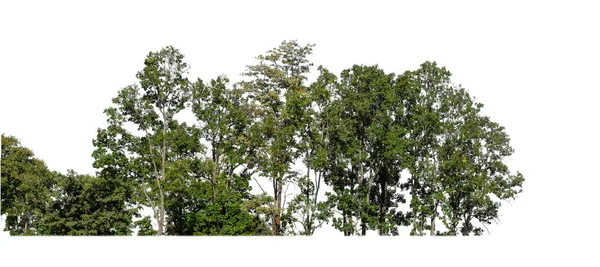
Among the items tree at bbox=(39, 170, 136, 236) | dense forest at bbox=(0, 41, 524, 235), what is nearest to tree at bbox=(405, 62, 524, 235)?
dense forest at bbox=(0, 41, 524, 235)

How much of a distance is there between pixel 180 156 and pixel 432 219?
12490 millimetres

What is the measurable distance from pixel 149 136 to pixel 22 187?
10961 mm

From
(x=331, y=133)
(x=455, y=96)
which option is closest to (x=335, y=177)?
(x=331, y=133)

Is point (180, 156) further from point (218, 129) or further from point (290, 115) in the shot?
point (290, 115)

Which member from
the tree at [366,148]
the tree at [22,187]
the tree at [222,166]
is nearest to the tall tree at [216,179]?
the tree at [222,166]

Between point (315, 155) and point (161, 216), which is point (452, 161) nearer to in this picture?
point (315, 155)

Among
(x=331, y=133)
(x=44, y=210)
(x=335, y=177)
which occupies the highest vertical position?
(x=331, y=133)

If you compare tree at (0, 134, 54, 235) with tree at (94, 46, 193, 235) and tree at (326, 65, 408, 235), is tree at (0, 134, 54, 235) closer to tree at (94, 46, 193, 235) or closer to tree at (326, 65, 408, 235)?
tree at (94, 46, 193, 235)

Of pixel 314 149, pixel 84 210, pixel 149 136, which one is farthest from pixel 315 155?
pixel 84 210

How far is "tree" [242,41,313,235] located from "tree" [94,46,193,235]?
337cm

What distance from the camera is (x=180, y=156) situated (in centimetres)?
2681

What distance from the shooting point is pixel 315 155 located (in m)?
25.8

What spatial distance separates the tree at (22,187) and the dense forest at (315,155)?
8.48 metres

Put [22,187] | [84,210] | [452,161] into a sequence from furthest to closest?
[84,210]
[22,187]
[452,161]
